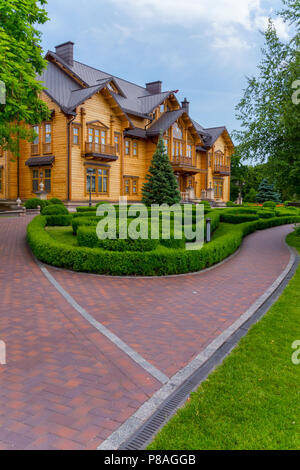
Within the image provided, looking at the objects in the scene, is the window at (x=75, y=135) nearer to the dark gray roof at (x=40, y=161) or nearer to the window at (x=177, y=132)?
the dark gray roof at (x=40, y=161)

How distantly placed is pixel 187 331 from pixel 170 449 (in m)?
2.91

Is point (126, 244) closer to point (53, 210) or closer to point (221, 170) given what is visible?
point (53, 210)

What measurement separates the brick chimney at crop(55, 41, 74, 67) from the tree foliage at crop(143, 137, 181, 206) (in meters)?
13.9

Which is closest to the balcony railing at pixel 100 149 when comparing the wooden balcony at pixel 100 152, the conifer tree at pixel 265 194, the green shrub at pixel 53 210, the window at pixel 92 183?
the wooden balcony at pixel 100 152

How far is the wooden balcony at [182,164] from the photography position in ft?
125

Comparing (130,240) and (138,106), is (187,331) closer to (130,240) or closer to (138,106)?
(130,240)

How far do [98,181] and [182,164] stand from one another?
11650mm

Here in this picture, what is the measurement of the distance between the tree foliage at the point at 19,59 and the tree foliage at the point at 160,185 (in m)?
13.1

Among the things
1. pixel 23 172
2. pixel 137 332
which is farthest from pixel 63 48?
pixel 137 332

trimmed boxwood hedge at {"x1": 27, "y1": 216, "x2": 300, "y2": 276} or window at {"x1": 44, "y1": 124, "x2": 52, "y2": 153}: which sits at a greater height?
window at {"x1": 44, "y1": 124, "x2": 52, "y2": 153}

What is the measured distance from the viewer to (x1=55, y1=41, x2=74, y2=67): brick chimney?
109 ft

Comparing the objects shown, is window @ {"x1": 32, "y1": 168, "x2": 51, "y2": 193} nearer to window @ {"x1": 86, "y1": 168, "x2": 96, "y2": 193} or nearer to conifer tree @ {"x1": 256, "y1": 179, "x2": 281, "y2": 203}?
window @ {"x1": 86, "y1": 168, "x2": 96, "y2": 193}

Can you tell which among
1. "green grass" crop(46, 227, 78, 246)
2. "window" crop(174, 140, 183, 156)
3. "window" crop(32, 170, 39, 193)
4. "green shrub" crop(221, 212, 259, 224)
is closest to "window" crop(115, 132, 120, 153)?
"window" crop(32, 170, 39, 193)

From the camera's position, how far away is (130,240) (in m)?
10.8
